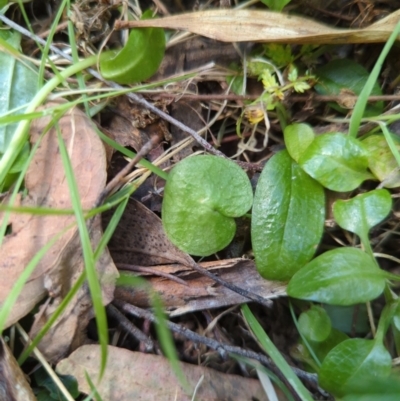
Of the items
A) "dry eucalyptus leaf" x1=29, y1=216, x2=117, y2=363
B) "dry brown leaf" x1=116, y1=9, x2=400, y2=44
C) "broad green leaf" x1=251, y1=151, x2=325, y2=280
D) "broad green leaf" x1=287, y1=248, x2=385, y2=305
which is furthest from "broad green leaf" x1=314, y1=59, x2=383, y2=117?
"dry eucalyptus leaf" x1=29, y1=216, x2=117, y2=363

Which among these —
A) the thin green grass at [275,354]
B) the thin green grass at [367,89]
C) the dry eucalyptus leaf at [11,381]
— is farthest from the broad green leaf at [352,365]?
the dry eucalyptus leaf at [11,381]

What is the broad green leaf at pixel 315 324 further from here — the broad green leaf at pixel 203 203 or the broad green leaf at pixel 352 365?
the broad green leaf at pixel 203 203

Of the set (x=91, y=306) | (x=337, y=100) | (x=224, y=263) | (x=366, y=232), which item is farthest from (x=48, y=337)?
(x=337, y=100)

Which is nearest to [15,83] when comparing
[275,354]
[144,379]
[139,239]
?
[139,239]

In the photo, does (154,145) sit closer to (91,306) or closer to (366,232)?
(91,306)

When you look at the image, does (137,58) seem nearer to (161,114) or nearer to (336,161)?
(161,114)
